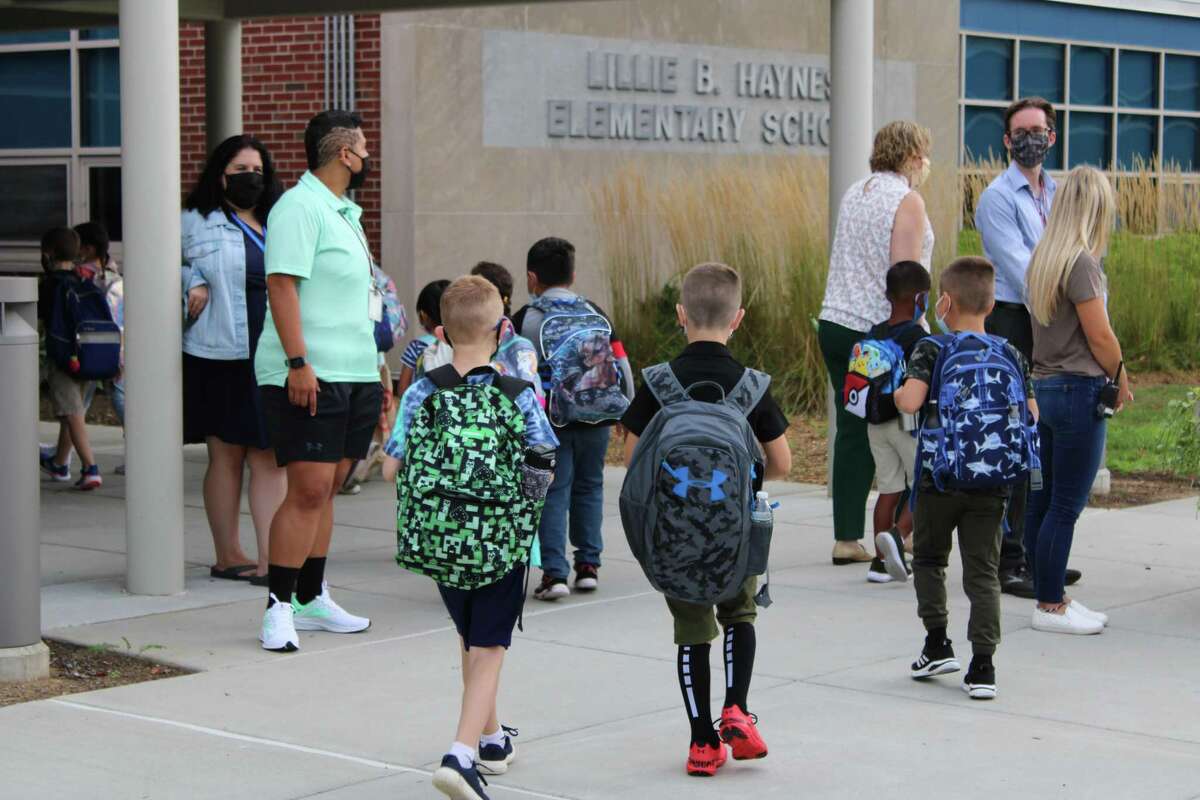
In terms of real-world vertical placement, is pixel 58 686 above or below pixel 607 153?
below

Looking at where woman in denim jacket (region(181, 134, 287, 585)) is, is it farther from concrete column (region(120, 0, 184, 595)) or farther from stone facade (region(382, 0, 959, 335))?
stone facade (region(382, 0, 959, 335))

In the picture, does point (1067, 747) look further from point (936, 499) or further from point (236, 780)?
point (236, 780)

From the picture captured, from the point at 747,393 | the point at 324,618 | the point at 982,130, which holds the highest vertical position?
the point at 982,130

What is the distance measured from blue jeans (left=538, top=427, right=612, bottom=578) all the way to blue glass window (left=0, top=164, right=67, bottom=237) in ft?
35.2

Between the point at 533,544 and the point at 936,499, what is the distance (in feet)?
5.35

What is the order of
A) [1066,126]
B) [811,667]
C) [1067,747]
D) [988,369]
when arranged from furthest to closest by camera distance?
[1066,126]
[811,667]
[988,369]
[1067,747]

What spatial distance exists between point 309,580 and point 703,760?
7.82ft

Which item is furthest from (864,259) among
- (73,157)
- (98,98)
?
(73,157)

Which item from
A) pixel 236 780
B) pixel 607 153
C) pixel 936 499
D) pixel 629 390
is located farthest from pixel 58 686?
pixel 607 153

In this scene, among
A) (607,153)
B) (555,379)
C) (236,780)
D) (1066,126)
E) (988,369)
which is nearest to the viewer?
(236,780)

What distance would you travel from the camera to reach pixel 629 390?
7359mm

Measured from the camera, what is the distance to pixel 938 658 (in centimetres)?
598

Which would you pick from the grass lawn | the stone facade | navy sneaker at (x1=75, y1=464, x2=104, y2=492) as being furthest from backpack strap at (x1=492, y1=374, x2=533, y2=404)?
the stone facade

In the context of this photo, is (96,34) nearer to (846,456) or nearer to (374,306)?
(846,456)
